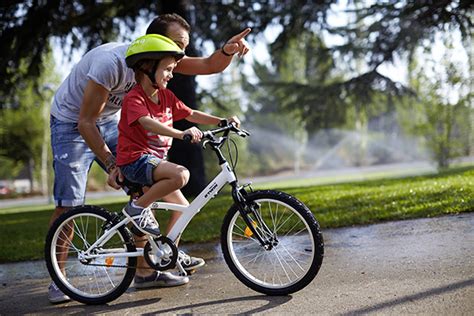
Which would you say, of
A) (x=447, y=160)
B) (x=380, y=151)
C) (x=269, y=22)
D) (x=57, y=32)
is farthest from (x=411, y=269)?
(x=380, y=151)

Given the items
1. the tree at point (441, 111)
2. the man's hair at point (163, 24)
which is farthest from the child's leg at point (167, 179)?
the tree at point (441, 111)

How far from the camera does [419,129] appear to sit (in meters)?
19.5

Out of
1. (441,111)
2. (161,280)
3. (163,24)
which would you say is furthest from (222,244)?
(441,111)

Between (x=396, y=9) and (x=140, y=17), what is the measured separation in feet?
18.1

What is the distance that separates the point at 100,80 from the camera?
366 centimetres

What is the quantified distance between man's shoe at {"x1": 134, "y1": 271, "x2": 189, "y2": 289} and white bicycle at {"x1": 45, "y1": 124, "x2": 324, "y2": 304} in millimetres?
233

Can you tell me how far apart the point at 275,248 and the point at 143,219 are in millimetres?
854

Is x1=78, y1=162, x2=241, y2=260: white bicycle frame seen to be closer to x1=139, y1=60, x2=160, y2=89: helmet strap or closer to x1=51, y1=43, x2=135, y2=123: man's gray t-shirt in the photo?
x1=139, y1=60, x2=160, y2=89: helmet strap

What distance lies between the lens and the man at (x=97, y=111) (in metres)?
3.71

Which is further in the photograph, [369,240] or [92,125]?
[369,240]

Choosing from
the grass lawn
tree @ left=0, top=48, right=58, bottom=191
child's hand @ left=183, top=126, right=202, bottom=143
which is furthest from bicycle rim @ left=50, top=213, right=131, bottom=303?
tree @ left=0, top=48, right=58, bottom=191

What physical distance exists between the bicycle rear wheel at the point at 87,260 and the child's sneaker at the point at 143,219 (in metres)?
0.12

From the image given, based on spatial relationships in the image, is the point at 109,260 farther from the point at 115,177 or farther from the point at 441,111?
the point at 441,111

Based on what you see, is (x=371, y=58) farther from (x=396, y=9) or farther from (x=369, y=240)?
(x=369, y=240)
